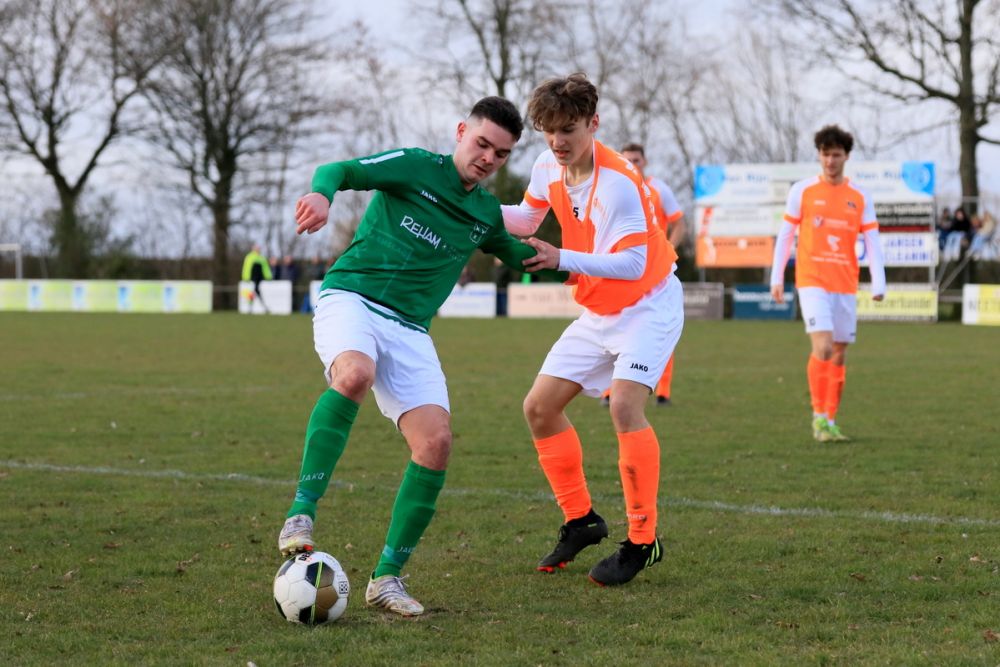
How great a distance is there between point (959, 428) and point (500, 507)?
482cm

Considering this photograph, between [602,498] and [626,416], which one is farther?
[602,498]

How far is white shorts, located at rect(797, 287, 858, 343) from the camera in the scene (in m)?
9.30

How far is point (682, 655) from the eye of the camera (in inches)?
149

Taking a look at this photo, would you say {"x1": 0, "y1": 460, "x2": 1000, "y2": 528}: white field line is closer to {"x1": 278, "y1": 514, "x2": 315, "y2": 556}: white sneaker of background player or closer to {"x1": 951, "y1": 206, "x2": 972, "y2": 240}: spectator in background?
{"x1": 278, "y1": 514, "x2": 315, "y2": 556}: white sneaker of background player

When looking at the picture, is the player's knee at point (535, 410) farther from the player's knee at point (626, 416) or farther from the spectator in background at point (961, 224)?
the spectator in background at point (961, 224)

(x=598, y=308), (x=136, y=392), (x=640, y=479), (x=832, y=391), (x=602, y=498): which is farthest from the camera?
(x=136, y=392)

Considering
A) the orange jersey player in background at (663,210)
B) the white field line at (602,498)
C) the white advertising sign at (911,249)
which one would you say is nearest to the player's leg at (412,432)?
the white field line at (602,498)

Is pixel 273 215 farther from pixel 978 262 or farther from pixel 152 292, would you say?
pixel 978 262

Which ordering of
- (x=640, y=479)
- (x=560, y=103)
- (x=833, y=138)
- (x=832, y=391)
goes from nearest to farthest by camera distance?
(x=560, y=103)
(x=640, y=479)
(x=833, y=138)
(x=832, y=391)

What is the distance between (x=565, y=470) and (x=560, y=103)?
1.59 metres

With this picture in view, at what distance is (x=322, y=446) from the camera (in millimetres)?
4305

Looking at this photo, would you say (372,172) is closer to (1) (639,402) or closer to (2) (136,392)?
(1) (639,402)

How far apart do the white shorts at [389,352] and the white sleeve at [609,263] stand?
66 cm

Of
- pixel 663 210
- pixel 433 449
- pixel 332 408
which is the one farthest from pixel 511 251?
pixel 663 210
